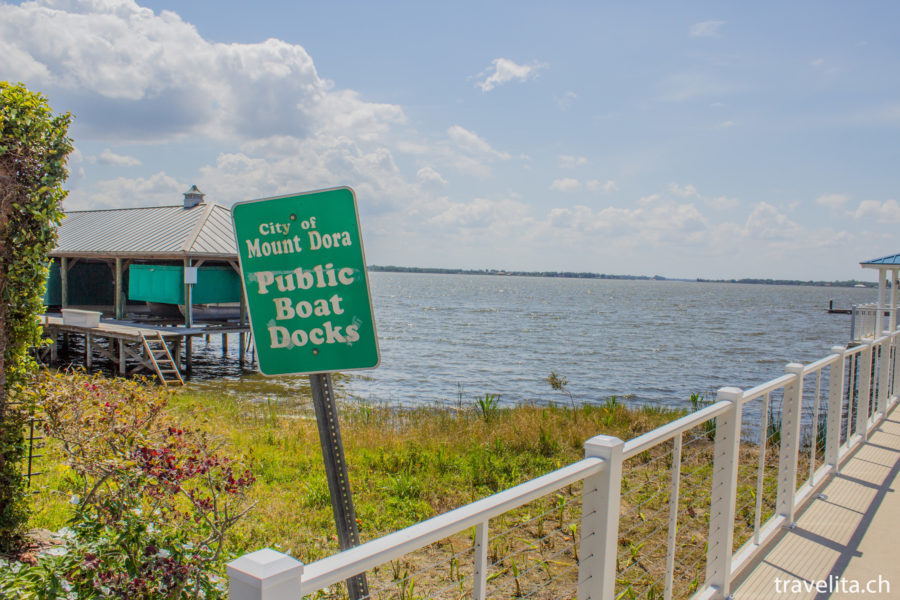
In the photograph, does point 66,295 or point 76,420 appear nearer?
point 76,420

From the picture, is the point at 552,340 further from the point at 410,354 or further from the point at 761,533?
the point at 761,533

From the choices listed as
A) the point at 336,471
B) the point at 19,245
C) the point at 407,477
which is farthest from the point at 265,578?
the point at 407,477

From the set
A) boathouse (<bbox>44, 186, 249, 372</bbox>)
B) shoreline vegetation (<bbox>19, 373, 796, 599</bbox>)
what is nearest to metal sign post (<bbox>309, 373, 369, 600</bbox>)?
shoreline vegetation (<bbox>19, 373, 796, 599</bbox>)

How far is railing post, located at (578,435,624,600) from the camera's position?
2.46 meters

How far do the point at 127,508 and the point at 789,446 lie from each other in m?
4.77

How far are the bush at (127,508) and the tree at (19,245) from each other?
0.25 metres

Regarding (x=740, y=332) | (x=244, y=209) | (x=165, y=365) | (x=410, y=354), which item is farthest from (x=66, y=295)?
(x=740, y=332)

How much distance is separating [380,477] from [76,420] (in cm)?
424

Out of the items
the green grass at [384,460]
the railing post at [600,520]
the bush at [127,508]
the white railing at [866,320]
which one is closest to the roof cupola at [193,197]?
the green grass at [384,460]

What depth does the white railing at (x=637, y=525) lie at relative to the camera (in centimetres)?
156

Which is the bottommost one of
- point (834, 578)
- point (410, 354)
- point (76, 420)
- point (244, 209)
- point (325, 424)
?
point (410, 354)

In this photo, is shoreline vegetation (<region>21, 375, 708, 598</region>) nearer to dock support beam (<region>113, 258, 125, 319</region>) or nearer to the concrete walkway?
the concrete walkway

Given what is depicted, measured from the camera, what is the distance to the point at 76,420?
5.05 m

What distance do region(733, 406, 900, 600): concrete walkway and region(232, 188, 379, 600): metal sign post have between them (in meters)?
2.75
